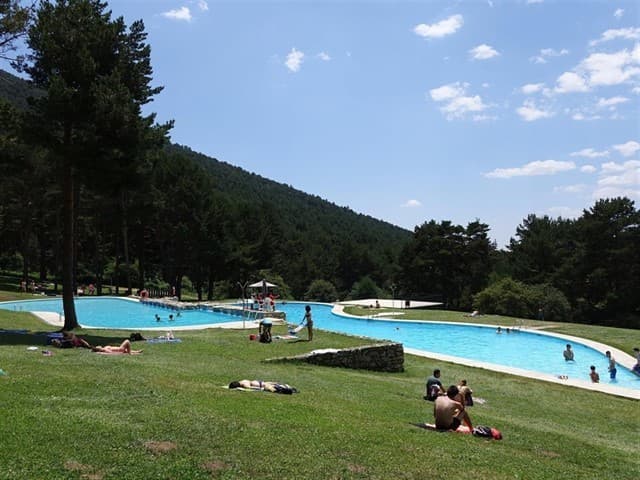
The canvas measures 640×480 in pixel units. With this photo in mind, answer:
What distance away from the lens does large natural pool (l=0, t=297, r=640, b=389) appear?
2283 centimetres

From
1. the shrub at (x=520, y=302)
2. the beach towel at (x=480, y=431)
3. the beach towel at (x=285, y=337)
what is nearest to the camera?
the beach towel at (x=480, y=431)

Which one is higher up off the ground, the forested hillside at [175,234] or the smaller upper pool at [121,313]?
the forested hillside at [175,234]

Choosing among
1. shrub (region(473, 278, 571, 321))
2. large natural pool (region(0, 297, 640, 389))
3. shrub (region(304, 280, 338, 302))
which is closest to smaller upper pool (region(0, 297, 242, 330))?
large natural pool (region(0, 297, 640, 389))

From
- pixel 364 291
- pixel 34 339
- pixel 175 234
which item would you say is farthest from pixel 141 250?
pixel 34 339

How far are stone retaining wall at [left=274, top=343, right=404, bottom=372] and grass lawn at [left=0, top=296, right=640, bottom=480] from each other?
79.4 inches

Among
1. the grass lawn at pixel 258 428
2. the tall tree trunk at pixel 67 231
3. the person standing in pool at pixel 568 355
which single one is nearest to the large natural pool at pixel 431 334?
the person standing in pool at pixel 568 355

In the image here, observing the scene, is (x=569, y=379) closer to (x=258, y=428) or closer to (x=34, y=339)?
(x=258, y=428)

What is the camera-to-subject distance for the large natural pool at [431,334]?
22.8 metres

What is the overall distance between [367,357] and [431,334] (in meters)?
15.6

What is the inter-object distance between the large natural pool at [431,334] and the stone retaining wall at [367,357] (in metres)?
8.26

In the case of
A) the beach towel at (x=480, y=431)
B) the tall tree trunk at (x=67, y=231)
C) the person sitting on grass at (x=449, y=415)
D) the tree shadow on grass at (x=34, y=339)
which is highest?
the tall tree trunk at (x=67, y=231)

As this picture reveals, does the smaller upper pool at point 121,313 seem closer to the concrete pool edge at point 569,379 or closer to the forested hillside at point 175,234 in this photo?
the forested hillside at point 175,234

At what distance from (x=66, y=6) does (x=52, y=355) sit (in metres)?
11.4

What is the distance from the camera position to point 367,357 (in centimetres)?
1650
